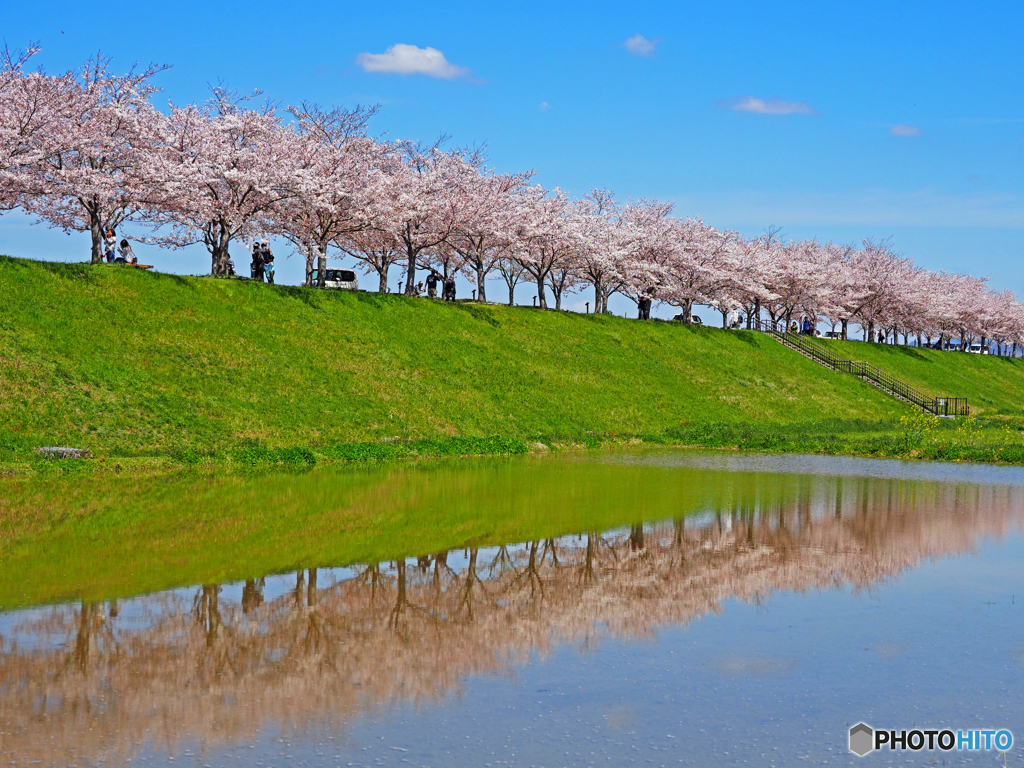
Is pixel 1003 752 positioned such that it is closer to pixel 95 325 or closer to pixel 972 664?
pixel 972 664

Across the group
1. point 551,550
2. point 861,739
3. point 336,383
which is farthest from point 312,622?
point 336,383

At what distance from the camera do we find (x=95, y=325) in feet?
109

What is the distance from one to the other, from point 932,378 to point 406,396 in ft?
207

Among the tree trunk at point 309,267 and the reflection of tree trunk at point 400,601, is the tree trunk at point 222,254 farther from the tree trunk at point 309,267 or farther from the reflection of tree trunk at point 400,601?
the reflection of tree trunk at point 400,601

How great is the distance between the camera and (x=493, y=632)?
33.8 feet

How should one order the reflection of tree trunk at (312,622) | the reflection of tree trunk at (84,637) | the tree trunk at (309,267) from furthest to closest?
the tree trunk at (309,267)
the reflection of tree trunk at (312,622)
the reflection of tree trunk at (84,637)

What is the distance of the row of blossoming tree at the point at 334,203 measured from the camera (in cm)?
3934

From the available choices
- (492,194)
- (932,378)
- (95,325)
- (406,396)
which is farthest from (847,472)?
(932,378)

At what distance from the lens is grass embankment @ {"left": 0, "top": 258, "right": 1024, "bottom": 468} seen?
28.0 m

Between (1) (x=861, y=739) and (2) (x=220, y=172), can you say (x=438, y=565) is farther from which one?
(2) (x=220, y=172)

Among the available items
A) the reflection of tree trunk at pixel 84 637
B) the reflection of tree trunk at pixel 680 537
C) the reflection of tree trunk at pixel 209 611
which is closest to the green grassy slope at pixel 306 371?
the reflection of tree trunk at pixel 209 611

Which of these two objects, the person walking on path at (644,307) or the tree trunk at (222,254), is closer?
the tree trunk at (222,254)

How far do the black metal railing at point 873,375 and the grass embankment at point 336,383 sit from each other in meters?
4.25

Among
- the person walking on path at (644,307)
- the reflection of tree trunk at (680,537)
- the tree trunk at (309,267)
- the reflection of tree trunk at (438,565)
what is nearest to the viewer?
the reflection of tree trunk at (438,565)
